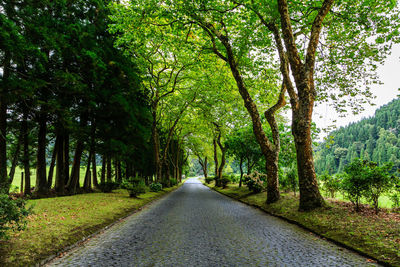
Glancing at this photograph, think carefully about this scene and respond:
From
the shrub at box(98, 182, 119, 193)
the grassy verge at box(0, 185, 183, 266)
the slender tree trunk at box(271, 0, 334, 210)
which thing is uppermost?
the slender tree trunk at box(271, 0, 334, 210)

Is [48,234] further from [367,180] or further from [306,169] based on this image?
[367,180]

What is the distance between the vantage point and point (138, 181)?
52.1ft

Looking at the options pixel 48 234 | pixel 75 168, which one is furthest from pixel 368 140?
pixel 48 234

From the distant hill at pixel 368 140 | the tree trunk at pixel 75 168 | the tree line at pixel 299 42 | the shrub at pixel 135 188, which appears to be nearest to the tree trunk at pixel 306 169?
the tree line at pixel 299 42

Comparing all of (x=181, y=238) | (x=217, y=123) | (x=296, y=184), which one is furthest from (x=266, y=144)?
(x=217, y=123)

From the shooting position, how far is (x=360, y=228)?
5.50 meters

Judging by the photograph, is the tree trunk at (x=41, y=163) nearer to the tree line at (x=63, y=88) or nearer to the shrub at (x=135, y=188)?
the tree line at (x=63, y=88)

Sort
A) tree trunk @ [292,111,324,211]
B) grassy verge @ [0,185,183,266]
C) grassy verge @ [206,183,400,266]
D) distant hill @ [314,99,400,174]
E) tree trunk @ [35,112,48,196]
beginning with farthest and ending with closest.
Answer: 1. distant hill @ [314,99,400,174]
2. tree trunk @ [35,112,48,196]
3. tree trunk @ [292,111,324,211]
4. grassy verge @ [206,183,400,266]
5. grassy verge @ [0,185,183,266]

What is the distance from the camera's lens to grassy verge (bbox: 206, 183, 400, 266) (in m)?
4.29

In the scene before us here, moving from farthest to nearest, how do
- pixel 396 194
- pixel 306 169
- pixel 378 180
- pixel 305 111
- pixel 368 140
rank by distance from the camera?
1. pixel 368 140
2. pixel 305 111
3. pixel 306 169
4. pixel 396 194
5. pixel 378 180

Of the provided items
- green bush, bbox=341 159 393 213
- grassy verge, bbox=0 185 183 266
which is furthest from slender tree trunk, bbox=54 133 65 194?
green bush, bbox=341 159 393 213

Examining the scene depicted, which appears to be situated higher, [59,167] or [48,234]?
[59,167]

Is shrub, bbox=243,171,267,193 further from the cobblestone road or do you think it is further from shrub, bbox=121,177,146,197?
the cobblestone road

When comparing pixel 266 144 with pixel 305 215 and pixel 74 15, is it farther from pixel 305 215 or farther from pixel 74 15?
pixel 74 15
